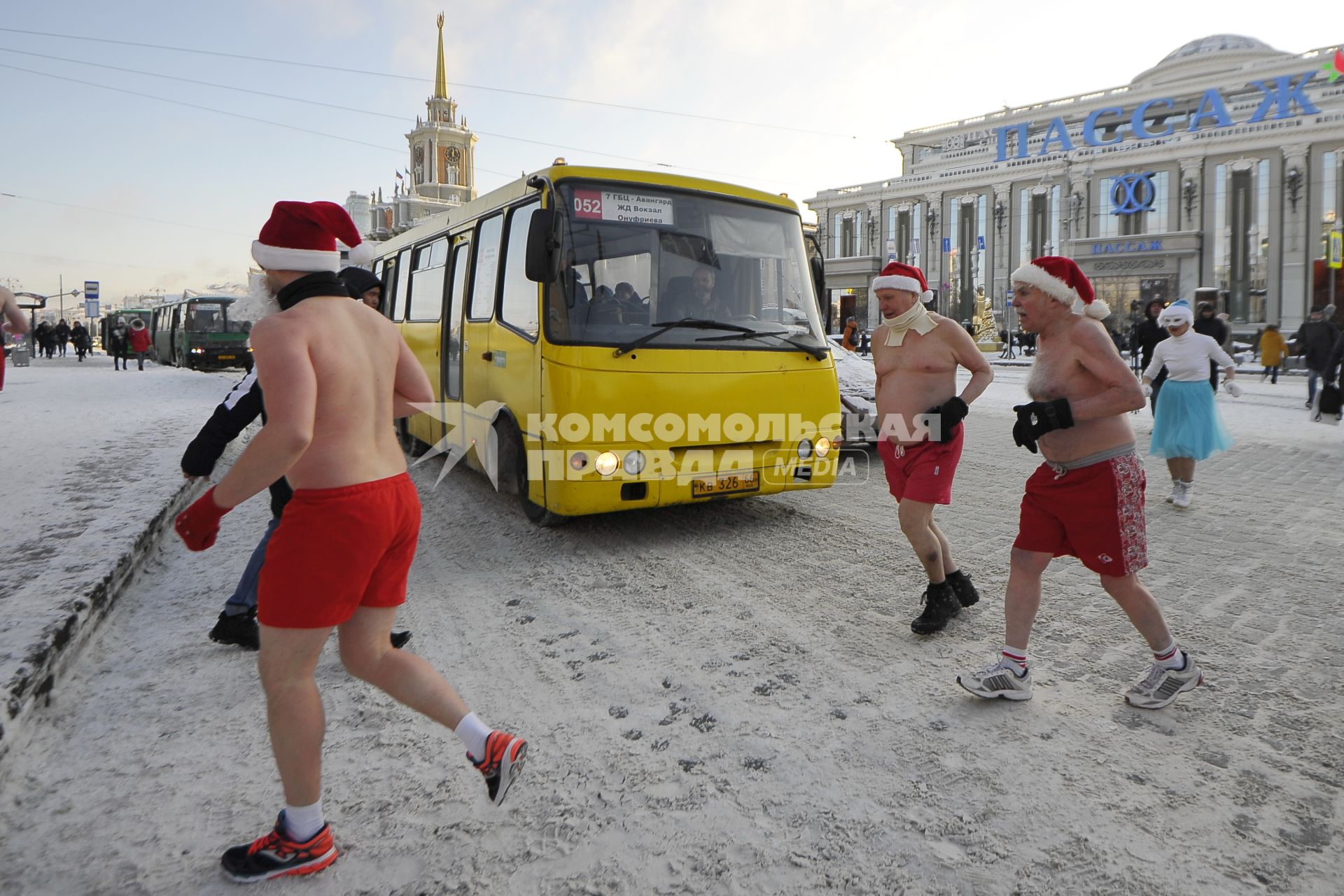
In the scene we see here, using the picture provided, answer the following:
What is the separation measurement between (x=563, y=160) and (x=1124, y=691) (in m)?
4.90

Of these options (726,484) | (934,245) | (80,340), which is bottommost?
(726,484)

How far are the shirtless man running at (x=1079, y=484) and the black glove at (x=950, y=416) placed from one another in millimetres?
723

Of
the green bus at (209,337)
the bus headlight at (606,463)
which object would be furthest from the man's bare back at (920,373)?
the green bus at (209,337)

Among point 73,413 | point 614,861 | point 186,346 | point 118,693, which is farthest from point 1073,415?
point 186,346

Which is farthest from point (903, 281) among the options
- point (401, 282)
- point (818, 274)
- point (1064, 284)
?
point (401, 282)

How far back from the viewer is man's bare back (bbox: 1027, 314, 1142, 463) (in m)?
3.54

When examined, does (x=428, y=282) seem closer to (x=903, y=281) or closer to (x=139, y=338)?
(x=903, y=281)

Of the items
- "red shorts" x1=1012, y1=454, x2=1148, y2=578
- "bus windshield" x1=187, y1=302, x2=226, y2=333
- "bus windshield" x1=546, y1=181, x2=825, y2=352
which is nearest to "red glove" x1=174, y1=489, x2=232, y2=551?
"red shorts" x1=1012, y1=454, x2=1148, y2=578

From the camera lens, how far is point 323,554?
2.38 meters

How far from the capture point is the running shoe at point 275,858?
248 centimetres

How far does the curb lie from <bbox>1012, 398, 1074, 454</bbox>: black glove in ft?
12.4

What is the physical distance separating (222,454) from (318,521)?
2.08 meters

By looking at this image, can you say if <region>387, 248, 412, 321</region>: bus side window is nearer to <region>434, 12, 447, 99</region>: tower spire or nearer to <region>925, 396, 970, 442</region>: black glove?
<region>925, 396, 970, 442</region>: black glove

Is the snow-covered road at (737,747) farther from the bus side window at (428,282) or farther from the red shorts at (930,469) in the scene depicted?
the bus side window at (428,282)
